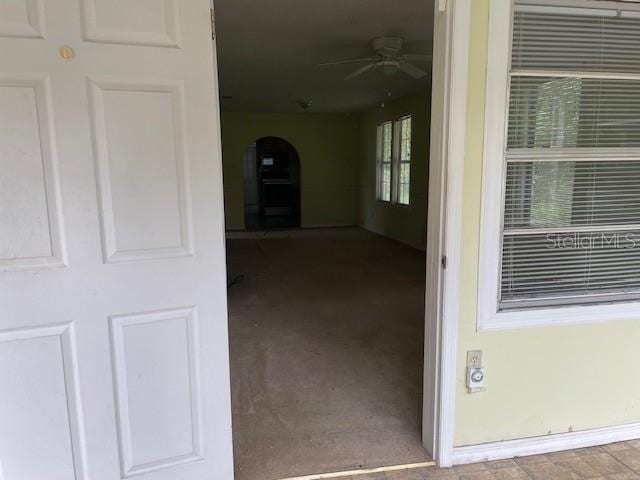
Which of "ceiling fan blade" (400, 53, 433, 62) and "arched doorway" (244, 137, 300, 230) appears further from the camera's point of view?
"arched doorway" (244, 137, 300, 230)

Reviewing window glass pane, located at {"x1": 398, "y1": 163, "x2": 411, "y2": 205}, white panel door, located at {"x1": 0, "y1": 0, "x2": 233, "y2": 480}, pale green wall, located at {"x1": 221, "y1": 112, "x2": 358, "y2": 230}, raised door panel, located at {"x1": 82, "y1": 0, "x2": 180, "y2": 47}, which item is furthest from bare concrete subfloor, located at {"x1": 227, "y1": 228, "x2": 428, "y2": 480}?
pale green wall, located at {"x1": 221, "y1": 112, "x2": 358, "y2": 230}

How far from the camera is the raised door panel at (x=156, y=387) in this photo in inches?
61.9

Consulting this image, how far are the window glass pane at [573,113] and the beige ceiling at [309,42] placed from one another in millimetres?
1691

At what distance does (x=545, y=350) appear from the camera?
78.3 inches

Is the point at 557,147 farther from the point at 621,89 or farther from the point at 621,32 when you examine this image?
the point at 621,32

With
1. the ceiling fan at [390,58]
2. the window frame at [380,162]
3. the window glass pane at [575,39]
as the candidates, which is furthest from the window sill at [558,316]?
the window frame at [380,162]

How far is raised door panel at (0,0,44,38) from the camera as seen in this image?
1.31m

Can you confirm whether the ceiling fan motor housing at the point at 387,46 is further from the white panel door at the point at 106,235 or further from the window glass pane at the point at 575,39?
the white panel door at the point at 106,235

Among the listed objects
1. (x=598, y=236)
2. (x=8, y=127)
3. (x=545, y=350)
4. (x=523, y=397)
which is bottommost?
(x=523, y=397)

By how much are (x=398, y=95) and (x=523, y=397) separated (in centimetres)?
619

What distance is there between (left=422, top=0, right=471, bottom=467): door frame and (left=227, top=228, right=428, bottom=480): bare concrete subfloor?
322 millimetres

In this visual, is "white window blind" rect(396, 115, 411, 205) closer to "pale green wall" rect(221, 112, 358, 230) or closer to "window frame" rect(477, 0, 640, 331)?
"pale green wall" rect(221, 112, 358, 230)

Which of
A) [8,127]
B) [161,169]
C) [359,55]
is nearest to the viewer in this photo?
[8,127]

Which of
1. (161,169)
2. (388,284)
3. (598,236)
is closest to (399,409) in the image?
(598,236)
